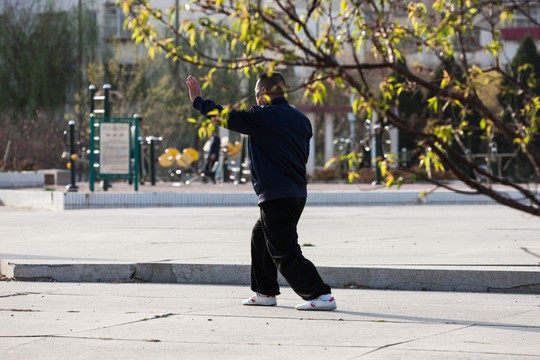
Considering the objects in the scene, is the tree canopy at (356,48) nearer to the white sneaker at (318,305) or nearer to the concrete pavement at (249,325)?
the concrete pavement at (249,325)

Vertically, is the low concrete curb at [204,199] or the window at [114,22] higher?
the window at [114,22]

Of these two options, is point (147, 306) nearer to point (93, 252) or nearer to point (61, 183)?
point (93, 252)

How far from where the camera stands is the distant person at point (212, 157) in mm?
29591

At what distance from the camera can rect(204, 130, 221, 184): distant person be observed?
97.1 feet

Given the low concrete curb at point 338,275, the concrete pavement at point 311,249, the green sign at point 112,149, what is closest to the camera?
the low concrete curb at point 338,275

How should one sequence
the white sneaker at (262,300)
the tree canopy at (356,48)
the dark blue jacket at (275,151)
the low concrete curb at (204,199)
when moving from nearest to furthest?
the tree canopy at (356,48) < the dark blue jacket at (275,151) < the white sneaker at (262,300) < the low concrete curb at (204,199)

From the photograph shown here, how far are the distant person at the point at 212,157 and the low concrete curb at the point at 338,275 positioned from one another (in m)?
19.4

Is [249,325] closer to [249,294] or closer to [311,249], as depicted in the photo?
[249,294]

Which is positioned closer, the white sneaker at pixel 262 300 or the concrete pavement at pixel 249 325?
the concrete pavement at pixel 249 325

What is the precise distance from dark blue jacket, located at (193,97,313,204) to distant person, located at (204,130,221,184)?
21.6 metres

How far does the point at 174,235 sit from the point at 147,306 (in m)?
5.55

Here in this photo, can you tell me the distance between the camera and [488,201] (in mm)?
23375

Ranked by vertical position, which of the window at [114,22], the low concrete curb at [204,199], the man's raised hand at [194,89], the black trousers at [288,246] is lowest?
the low concrete curb at [204,199]

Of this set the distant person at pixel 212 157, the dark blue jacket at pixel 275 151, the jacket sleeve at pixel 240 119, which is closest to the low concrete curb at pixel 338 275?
the dark blue jacket at pixel 275 151
